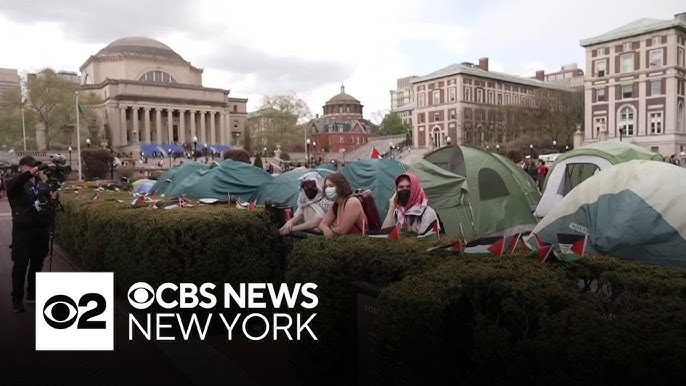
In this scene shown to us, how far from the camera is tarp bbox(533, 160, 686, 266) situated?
6070 mm

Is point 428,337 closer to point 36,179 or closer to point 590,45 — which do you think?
point 36,179

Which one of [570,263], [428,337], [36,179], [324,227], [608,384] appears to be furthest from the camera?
[36,179]

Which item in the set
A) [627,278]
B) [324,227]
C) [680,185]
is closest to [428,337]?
[627,278]

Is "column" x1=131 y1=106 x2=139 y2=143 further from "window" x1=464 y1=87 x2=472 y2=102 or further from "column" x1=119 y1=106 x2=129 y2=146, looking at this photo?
"window" x1=464 y1=87 x2=472 y2=102

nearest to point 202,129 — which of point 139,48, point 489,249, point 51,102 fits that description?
point 139,48

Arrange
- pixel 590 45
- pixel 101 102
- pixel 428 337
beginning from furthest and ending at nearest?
pixel 101 102, pixel 590 45, pixel 428 337

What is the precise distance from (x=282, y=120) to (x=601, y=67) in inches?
1815

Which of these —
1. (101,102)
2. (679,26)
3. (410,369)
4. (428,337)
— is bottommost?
(410,369)

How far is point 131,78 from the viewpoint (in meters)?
92.4

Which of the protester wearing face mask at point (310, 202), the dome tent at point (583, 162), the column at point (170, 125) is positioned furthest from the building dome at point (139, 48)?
the protester wearing face mask at point (310, 202)

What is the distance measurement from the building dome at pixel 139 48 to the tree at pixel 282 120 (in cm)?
2308

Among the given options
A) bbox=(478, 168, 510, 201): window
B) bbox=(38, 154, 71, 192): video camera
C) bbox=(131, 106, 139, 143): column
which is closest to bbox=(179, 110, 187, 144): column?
bbox=(131, 106, 139, 143): column

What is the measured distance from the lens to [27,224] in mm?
7273

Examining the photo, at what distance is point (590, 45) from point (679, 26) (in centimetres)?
1032
